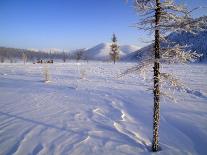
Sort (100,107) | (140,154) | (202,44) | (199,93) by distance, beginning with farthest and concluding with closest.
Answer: (202,44), (199,93), (100,107), (140,154)

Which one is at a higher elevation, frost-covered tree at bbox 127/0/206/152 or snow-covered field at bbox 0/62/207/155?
frost-covered tree at bbox 127/0/206/152

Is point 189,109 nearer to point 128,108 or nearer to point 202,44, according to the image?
point 128,108

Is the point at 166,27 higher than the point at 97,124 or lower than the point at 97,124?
higher

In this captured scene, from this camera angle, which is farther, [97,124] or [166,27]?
[97,124]

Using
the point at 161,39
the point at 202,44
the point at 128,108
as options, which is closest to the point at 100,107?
A: the point at 128,108

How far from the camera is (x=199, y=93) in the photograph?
51.4 ft

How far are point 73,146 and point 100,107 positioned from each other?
4.98 m

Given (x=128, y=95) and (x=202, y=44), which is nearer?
(x=128, y=95)

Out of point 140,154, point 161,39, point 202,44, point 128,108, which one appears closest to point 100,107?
point 128,108

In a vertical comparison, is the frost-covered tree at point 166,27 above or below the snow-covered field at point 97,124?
above

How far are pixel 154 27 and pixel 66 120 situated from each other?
5.95 m

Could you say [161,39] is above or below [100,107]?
above

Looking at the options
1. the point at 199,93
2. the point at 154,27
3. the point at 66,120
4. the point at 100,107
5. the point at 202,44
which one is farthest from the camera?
the point at 202,44

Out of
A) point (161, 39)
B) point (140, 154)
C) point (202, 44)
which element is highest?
point (202, 44)
